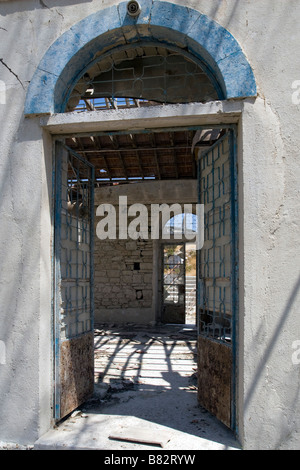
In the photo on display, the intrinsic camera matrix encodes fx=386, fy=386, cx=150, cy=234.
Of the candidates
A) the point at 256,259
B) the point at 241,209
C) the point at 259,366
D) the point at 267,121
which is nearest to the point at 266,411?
the point at 259,366

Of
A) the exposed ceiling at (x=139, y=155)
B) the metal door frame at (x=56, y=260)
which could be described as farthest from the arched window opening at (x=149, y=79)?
the exposed ceiling at (x=139, y=155)

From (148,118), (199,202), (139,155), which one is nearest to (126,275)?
(139,155)

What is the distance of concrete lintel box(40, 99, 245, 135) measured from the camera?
10.8 feet

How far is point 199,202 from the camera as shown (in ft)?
14.9

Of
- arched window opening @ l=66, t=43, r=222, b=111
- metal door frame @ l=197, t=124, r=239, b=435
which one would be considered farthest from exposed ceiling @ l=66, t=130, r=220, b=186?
metal door frame @ l=197, t=124, r=239, b=435

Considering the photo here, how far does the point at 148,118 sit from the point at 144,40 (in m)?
0.92

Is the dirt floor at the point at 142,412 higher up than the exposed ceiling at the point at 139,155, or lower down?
lower down

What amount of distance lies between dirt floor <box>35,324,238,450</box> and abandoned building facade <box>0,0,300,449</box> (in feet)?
0.58

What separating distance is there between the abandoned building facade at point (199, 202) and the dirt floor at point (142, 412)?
177mm

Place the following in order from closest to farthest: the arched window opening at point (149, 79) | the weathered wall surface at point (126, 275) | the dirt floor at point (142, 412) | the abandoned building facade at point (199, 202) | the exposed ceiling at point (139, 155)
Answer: the abandoned building facade at point (199, 202) → the dirt floor at point (142, 412) → the arched window opening at point (149, 79) → the exposed ceiling at point (139, 155) → the weathered wall surface at point (126, 275)

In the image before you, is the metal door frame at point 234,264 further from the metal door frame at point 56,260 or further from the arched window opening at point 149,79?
the arched window opening at point 149,79

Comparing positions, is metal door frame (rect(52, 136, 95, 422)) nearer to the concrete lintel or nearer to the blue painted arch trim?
the concrete lintel

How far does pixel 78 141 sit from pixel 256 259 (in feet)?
23.4

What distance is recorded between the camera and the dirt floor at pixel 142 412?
3.28 metres
